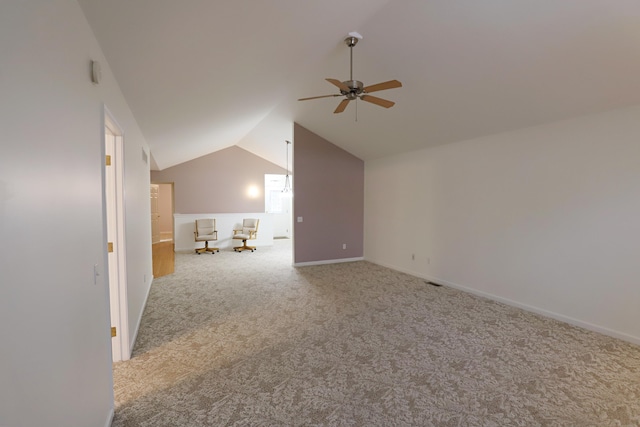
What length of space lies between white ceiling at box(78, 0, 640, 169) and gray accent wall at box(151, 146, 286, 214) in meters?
4.44

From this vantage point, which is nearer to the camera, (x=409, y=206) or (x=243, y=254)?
(x=409, y=206)

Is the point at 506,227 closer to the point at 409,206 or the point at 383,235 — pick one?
the point at 409,206

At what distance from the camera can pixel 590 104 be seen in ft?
10.4

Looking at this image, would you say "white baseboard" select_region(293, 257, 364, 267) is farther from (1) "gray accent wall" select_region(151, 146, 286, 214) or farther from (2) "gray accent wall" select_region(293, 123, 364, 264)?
(1) "gray accent wall" select_region(151, 146, 286, 214)

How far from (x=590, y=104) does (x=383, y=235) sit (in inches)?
162

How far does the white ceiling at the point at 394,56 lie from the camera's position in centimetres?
207

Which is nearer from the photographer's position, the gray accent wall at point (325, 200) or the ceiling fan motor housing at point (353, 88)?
the ceiling fan motor housing at point (353, 88)

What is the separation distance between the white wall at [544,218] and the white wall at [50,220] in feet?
15.2

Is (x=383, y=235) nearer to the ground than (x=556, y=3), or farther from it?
nearer to the ground

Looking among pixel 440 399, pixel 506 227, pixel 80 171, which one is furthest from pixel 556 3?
pixel 80 171

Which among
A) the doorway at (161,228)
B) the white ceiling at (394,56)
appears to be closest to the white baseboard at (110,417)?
the white ceiling at (394,56)

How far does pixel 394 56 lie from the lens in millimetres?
3379

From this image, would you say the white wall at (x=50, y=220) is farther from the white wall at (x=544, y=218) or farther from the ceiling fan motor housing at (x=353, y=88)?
the white wall at (x=544, y=218)

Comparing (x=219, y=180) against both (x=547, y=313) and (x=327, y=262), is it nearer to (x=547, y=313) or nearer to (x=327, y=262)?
(x=327, y=262)
